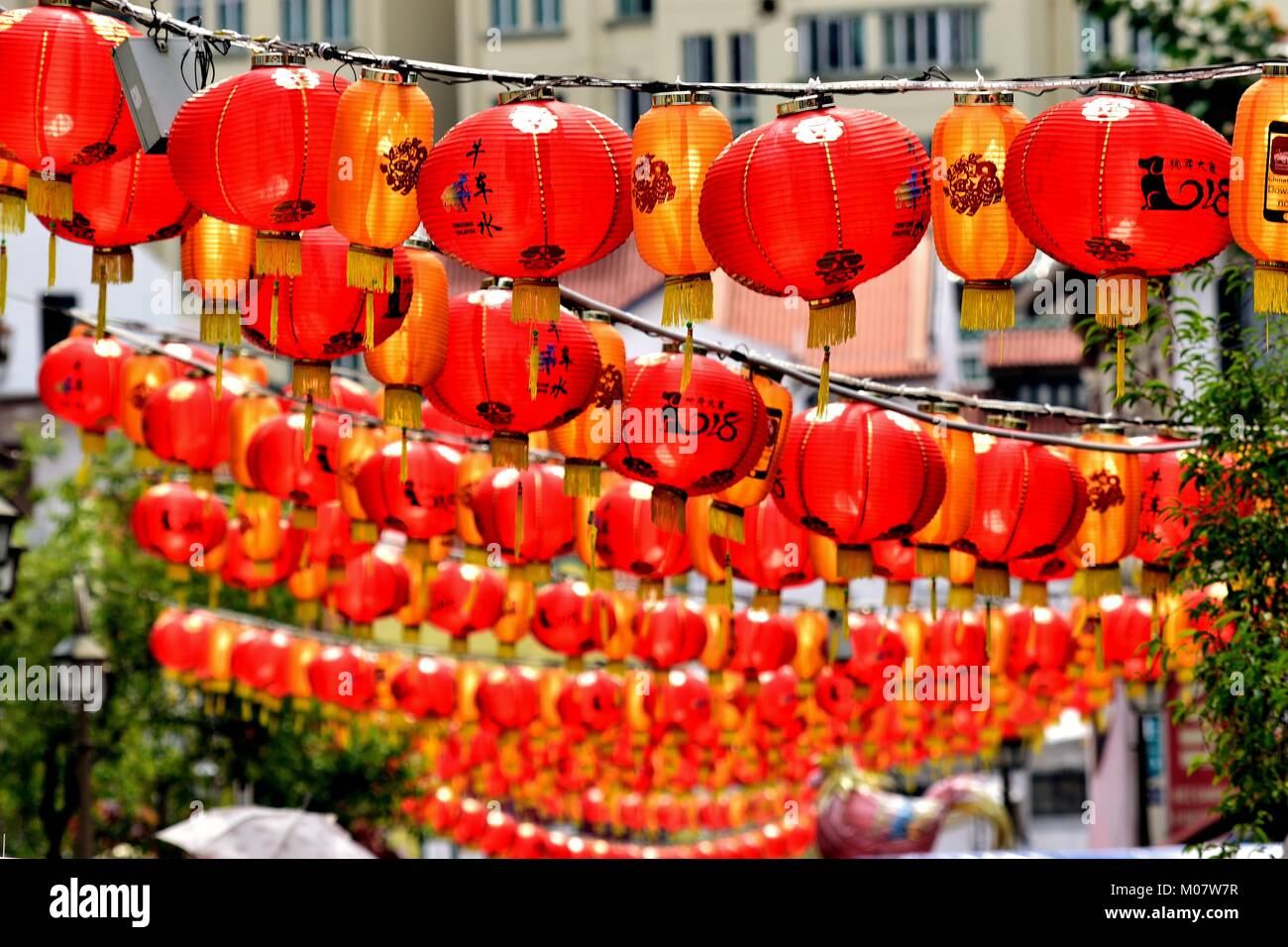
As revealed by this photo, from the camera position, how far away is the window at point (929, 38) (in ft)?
174

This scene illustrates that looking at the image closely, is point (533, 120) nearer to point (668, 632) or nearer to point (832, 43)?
point (668, 632)

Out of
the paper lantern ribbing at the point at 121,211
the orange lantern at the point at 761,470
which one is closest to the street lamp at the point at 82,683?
the orange lantern at the point at 761,470

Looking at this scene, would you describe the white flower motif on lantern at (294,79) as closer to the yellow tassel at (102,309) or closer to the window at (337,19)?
the yellow tassel at (102,309)

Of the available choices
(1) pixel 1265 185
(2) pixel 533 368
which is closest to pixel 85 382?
(2) pixel 533 368

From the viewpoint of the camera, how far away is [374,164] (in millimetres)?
9859

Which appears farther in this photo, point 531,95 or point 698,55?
point 698,55

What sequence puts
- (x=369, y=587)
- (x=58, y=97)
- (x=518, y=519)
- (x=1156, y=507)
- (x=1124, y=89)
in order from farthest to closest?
(x=369, y=587), (x=1156, y=507), (x=518, y=519), (x=1124, y=89), (x=58, y=97)

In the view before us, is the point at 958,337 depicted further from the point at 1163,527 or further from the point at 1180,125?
the point at 1180,125

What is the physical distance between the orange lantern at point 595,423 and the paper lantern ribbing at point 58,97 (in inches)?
124

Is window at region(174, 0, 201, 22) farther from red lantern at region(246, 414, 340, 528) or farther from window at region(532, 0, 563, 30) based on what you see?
red lantern at region(246, 414, 340, 528)

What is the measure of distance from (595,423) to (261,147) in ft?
10.6

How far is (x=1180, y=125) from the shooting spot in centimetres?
948
